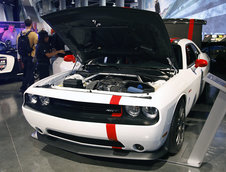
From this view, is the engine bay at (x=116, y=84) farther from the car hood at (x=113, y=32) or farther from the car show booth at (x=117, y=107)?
the car hood at (x=113, y=32)

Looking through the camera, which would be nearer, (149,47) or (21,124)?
(149,47)

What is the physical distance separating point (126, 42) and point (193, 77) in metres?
1.04

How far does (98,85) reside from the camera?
108 inches

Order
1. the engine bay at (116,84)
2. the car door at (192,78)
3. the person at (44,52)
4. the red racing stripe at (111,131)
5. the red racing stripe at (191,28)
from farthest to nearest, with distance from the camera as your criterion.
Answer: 1. the red racing stripe at (191,28)
2. the person at (44,52)
3. the car door at (192,78)
4. the engine bay at (116,84)
5. the red racing stripe at (111,131)

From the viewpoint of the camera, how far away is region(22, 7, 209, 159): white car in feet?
6.90

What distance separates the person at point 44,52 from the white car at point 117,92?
1.98 meters

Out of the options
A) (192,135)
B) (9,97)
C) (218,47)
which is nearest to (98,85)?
(192,135)

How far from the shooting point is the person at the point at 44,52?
496 centimetres

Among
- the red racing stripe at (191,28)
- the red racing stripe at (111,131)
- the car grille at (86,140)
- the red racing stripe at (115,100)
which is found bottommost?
the car grille at (86,140)

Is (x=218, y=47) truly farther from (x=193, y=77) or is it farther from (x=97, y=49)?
A: (x=97, y=49)

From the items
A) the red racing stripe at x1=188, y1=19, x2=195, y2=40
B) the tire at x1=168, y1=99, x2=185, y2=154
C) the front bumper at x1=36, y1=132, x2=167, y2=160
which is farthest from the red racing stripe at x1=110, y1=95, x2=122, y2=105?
the red racing stripe at x1=188, y1=19, x2=195, y2=40

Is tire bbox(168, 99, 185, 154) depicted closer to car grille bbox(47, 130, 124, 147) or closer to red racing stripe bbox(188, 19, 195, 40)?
car grille bbox(47, 130, 124, 147)

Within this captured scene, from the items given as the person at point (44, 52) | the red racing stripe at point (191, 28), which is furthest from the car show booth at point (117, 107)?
the red racing stripe at point (191, 28)

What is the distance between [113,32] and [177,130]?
1370 millimetres
